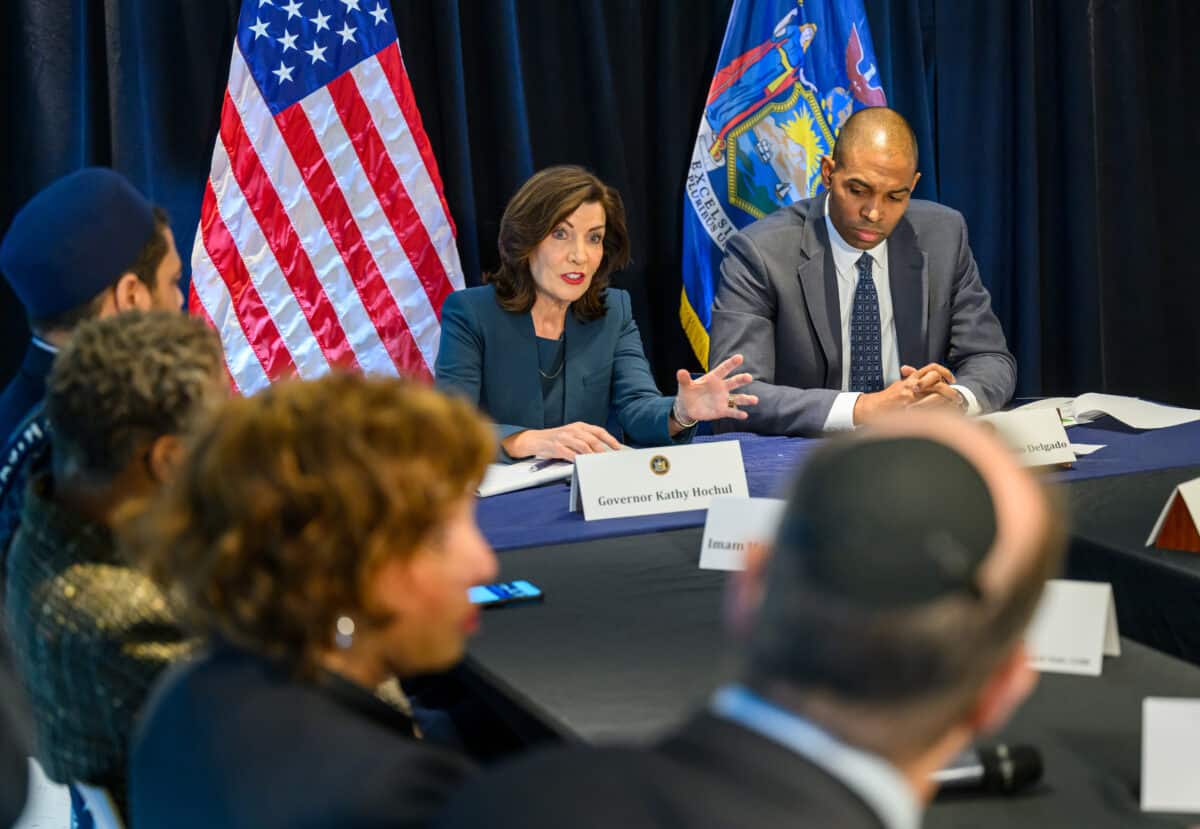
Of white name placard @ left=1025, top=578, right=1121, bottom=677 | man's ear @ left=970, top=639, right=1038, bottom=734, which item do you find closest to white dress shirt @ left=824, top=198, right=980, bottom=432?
white name placard @ left=1025, top=578, right=1121, bottom=677

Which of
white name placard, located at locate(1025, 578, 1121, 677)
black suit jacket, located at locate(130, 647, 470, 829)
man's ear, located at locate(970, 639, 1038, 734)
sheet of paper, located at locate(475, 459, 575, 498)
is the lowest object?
sheet of paper, located at locate(475, 459, 575, 498)

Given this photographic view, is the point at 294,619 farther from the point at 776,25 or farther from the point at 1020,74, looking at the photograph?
the point at 1020,74

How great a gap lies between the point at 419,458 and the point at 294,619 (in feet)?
0.47

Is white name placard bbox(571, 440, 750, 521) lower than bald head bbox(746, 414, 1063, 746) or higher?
lower

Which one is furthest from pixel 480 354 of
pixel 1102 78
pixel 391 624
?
pixel 1102 78

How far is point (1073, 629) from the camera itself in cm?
150

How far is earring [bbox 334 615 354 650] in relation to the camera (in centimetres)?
93

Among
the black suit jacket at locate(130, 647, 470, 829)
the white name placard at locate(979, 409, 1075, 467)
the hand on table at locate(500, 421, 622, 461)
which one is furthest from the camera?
the hand on table at locate(500, 421, 622, 461)

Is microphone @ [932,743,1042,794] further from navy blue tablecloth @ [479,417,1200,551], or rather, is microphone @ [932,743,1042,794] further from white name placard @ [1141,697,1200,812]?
navy blue tablecloth @ [479,417,1200,551]

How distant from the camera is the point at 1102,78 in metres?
4.75

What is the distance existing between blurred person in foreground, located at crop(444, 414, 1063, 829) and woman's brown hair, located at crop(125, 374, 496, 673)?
0.27 m

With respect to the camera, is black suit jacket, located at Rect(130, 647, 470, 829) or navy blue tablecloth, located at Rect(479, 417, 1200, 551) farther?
navy blue tablecloth, located at Rect(479, 417, 1200, 551)

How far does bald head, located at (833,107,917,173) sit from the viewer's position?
3.42 metres

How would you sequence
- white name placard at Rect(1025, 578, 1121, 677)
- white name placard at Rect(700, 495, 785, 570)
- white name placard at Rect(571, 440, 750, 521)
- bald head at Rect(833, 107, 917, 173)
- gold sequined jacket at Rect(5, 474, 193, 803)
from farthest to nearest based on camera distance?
1. bald head at Rect(833, 107, 917, 173)
2. white name placard at Rect(571, 440, 750, 521)
3. white name placard at Rect(700, 495, 785, 570)
4. white name placard at Rect(1025, 578, 1121, 677)
5. gold sequined jacket at Rect(5, 474, 193, 803)
